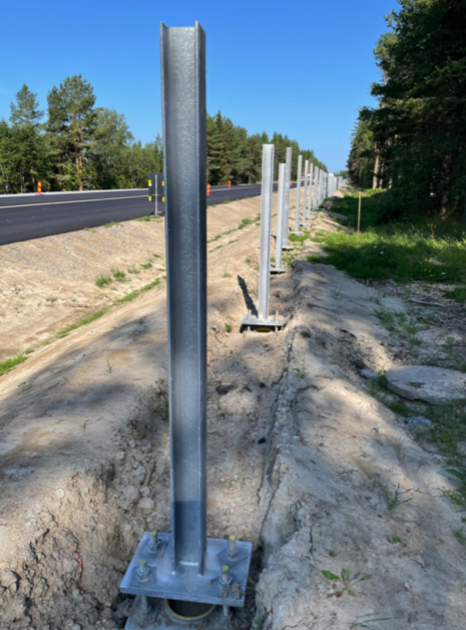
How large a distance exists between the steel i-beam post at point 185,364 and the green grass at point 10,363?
5.55 metres

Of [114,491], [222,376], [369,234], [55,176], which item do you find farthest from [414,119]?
[55,176]

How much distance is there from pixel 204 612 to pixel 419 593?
3.80 ft

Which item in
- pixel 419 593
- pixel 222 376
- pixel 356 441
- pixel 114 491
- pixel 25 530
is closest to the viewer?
pixel 419 593

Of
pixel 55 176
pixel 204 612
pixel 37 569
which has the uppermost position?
pixel 55 176

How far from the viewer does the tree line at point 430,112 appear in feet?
50.5

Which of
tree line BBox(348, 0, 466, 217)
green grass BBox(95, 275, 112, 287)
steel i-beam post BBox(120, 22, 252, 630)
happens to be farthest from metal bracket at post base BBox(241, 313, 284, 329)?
tree line BBox(348, 0, 466, 217)

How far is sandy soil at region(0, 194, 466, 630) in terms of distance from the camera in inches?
102

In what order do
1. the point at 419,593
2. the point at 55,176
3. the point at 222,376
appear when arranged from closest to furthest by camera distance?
1. the point at 419,593
2. the point at 222,376
3. the point at 55,176

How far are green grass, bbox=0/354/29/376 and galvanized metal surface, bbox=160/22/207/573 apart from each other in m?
5.80

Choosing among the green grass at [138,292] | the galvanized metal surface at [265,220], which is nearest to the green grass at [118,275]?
the green grass at [138,292]

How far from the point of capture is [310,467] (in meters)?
3.59

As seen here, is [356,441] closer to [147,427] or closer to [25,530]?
[147,427]

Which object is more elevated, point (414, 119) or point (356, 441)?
point (414, 119)

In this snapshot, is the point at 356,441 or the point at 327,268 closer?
the point at 356,441
